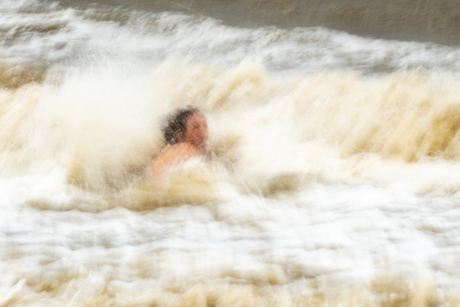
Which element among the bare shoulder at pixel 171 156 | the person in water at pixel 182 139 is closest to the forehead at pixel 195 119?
the person in water at pixel 182 139

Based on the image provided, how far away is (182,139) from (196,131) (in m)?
0.08

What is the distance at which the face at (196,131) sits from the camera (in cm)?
210

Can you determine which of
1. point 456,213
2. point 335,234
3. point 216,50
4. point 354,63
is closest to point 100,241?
point 335,234

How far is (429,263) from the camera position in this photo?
1.48m

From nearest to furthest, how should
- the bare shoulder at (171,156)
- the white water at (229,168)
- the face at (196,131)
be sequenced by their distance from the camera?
the white water at (229,168) < the bare shoulder at (171,156) < the face at (196,131)

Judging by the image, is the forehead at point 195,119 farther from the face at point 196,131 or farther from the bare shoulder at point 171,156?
the bare shoulder at point 171,156

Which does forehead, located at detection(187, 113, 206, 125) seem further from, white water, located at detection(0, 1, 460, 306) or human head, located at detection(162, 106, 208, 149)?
white water, located at detection(0, 1, 460, 306)

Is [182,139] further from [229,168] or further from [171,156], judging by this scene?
[229,168]

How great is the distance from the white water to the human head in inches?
3.8

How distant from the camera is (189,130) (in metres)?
2.10

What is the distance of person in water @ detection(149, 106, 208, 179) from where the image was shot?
77.6 inches

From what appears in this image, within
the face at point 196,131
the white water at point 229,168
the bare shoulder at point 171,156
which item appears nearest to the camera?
the white water at point 229,168

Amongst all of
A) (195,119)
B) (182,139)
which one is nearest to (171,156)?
(182,139)

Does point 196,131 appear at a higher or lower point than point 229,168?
higher
